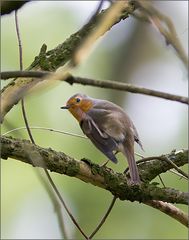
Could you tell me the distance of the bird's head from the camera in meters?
3.60

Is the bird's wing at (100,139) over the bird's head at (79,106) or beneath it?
beneath

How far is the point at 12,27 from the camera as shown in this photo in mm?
8250

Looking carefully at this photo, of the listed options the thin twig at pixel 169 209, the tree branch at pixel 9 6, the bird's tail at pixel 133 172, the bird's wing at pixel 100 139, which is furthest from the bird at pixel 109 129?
the tree branch at pixel 9 6

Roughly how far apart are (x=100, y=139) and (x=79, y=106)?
611mm

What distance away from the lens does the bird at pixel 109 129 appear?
3.08 meters

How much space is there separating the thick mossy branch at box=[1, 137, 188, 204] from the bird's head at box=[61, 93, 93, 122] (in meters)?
1.20

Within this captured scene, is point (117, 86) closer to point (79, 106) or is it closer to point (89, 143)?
point (79, 106)

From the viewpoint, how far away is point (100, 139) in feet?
10.2

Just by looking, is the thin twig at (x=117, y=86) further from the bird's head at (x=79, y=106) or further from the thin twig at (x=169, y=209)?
the bird's head at (x=79, y=106)

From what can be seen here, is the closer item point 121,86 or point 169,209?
point 121,86

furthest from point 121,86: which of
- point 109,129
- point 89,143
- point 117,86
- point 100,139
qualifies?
point 89,143

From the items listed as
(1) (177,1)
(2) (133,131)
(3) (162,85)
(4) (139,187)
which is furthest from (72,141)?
(4) (139,187)

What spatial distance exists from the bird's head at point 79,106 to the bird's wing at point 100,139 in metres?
0.27

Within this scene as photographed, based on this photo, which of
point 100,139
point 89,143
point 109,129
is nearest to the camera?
point 100,139
